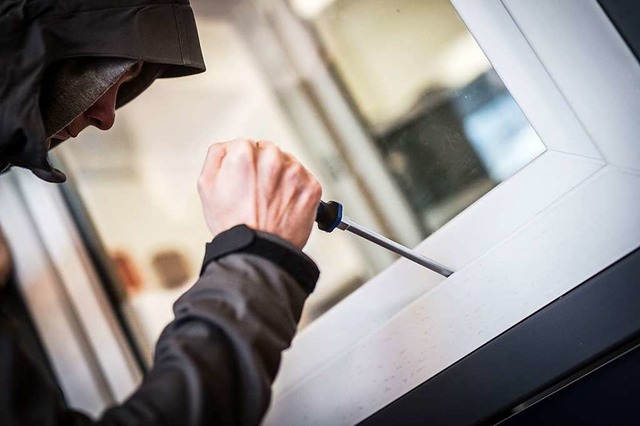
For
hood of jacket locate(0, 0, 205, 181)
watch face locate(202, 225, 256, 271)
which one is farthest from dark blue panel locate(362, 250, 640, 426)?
hood of jacket locate(0, 0, 205, 181)

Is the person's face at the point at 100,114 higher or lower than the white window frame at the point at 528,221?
higher

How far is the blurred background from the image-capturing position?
82 cm

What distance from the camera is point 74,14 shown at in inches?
24.9

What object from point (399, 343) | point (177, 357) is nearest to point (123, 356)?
point (399, 343)

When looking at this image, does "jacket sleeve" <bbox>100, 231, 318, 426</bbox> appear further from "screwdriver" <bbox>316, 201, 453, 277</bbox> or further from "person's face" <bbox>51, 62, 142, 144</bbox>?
"person's face" <bbox>51, 62, 142, 144</bbox>

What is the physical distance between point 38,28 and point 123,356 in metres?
0.71

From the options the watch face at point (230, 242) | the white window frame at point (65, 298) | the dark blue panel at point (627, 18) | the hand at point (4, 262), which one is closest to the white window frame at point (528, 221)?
the dark blue panel at point (627, 18)

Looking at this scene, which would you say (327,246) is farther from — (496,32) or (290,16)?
(496,32)

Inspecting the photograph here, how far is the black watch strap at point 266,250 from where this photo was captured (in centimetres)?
53

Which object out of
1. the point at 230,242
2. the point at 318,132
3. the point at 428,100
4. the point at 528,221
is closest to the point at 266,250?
the point at 230,242

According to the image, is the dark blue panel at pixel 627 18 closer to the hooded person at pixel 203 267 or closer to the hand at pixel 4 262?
the hooded person at pixel 203 267

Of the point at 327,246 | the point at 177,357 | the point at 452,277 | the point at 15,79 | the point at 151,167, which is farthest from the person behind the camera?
the point at 151,167

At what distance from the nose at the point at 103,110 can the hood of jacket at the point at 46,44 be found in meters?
0.10

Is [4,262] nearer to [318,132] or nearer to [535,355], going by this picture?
[318,132]
